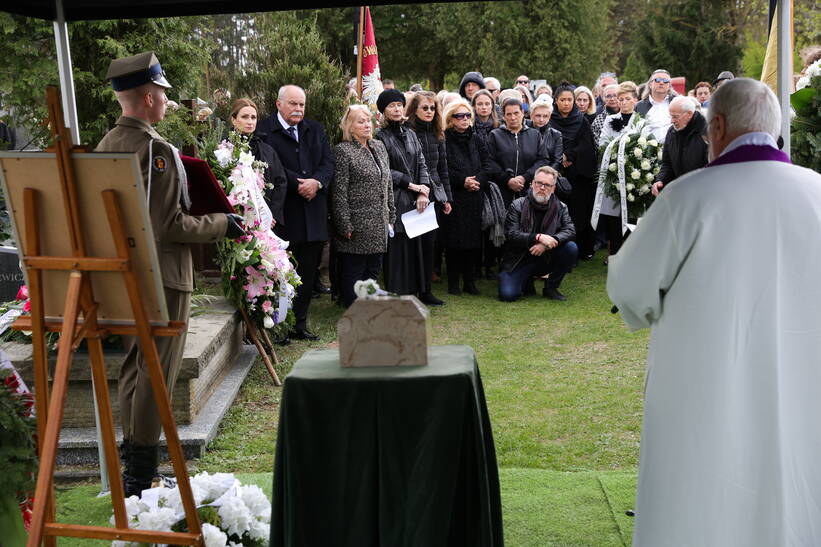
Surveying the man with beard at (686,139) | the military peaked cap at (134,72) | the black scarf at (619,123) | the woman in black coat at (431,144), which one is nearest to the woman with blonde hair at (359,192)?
the woman in black coat at (431,144)

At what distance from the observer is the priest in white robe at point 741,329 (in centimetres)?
318

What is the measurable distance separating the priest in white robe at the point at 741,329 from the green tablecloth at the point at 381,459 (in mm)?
744

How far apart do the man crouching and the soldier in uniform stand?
5.99m

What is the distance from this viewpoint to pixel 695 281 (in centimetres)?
323

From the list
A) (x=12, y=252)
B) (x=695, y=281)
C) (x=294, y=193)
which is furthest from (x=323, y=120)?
(x=695, y=281)

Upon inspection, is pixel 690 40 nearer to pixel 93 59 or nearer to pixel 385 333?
pixel 93 59

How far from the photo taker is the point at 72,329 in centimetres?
343

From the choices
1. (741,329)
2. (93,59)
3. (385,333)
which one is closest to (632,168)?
(93,59)

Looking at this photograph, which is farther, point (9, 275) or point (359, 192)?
point (359, 192)

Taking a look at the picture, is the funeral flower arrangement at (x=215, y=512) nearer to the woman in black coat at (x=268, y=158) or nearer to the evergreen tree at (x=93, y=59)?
the woman in black coat at (x=268, y=158)

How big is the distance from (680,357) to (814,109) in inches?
122

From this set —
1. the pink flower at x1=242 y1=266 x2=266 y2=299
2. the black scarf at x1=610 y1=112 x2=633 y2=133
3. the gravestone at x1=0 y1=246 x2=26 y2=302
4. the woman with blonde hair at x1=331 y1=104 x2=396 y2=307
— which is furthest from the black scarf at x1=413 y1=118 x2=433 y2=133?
the gravestone at x1=0 y1=246 x2=26 y2=302

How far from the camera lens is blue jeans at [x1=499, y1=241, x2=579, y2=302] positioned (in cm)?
1026

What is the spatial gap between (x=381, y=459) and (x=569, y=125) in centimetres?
926
